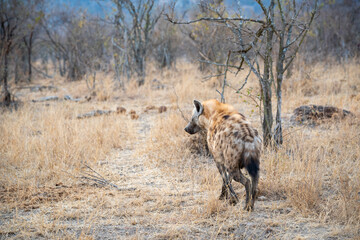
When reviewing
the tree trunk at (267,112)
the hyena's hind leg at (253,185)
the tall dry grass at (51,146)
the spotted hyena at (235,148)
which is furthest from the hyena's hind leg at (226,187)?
the tall dry grass at (51,146)

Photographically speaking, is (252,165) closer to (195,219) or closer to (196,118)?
(195,219)

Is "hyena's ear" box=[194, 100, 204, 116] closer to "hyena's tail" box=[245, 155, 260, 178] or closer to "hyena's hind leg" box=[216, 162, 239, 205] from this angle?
"hyena's hind leg" box=[216, 162, 239, 205]

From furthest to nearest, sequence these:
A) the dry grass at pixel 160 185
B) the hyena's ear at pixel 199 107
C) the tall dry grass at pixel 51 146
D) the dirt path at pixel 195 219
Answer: the tall dry grass at pixel 51 146 < the hyena's ear at pixel 199 107 < the dry grass at pixel 160 185 < the dirt path at pixel 195 219

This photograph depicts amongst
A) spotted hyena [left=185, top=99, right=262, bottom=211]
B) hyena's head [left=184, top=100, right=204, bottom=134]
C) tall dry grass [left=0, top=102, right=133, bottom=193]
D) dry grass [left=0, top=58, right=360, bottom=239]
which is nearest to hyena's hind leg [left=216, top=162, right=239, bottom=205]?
spotted hyena [left=185, top=99, right=262, bottom=211]

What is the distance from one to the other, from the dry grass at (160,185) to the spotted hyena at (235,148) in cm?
25

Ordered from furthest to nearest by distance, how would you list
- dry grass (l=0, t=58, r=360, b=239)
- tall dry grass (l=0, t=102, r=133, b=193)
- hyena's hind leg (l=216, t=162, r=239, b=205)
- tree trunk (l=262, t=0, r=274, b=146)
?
tree trunk (l=262, t=0, r=274, b=146), tall dry grass (l=0, t=102, r=133, b=193), hyena's hind leg (l=216, t=162, r=239, b=205), dry grass (l=0, t=58, r=360, b=239)

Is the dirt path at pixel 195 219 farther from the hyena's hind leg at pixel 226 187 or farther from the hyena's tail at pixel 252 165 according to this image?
the hyena's tail at pixel 252 165

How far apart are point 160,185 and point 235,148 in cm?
154

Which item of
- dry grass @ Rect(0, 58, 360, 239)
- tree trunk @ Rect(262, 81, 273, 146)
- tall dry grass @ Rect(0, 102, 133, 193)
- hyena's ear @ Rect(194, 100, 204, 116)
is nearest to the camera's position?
dry grass @ Rect(0, 58, 360, 239)

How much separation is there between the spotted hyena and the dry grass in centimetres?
25

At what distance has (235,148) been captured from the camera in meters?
3.18

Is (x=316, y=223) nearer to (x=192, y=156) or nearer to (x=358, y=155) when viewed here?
(x=358, y=155)

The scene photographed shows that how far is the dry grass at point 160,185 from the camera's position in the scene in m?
3.05

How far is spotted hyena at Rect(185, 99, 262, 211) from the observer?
3119 mm
